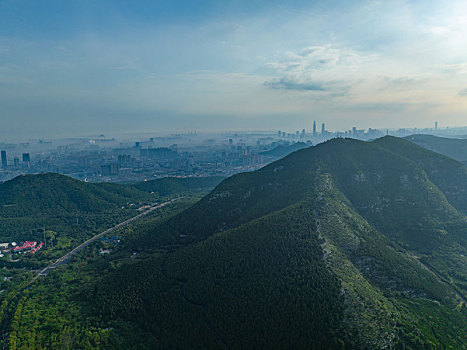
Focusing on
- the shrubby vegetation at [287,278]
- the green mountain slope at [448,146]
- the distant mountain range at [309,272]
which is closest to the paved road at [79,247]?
the shrubby vegetation at [287,278]

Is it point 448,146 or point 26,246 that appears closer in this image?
point 26,246

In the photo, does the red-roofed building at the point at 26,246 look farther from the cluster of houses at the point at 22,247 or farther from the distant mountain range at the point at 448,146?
the distant mountain range at the point at 448,146

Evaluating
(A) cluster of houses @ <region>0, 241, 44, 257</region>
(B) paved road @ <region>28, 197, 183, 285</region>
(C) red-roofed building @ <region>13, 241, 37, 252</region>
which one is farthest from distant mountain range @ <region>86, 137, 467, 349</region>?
(C) red-roofed building @ <region>13, 241, 37, 252</region>

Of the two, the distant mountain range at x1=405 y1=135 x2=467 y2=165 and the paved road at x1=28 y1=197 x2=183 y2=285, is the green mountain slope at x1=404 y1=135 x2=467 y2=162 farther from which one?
the paved road at x1=28 y1=197 x2=183 y2=285

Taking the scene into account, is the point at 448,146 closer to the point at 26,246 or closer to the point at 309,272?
the point at 309,272

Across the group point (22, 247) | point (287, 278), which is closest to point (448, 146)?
point (287, 278)

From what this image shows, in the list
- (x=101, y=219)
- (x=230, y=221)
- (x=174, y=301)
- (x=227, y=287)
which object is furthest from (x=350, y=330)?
(x=101, y=219)
